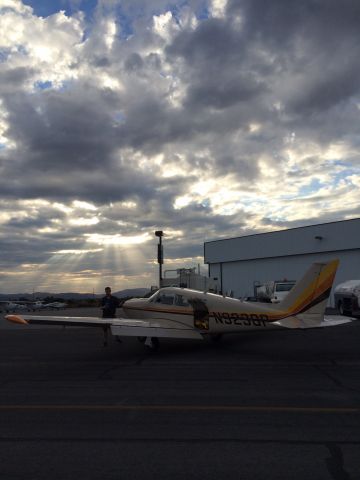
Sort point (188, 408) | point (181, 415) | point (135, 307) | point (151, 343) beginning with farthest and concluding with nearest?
1. point (135, 307)
2. point (151, 343)
3. point (188, 408)
4. point (181, 415)

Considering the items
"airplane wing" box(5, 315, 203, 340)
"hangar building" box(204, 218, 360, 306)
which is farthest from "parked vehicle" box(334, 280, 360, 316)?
"hangar building" box(204, 218, 360, 306)

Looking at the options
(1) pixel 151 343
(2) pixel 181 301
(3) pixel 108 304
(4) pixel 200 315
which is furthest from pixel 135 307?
(4) pixel 200 315

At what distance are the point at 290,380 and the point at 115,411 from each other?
3.96 metres

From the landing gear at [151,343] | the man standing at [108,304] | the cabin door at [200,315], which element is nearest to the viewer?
the landing gear at [151,343]

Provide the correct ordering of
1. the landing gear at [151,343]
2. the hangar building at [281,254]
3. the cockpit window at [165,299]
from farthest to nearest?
the hangar building at [281,254] < the cockpit window at [165,299] < the landing gear at [151,343]

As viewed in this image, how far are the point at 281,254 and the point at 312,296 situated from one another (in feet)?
123

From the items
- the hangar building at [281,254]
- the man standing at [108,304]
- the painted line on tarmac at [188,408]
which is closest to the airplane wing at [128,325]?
the man standing at [108,304]

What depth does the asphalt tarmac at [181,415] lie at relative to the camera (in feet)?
16.7

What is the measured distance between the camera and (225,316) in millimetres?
14109

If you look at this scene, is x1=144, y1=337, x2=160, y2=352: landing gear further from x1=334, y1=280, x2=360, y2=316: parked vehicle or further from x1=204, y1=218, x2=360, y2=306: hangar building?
x1=204, y1=218, x2=360, y2=306: hangar building

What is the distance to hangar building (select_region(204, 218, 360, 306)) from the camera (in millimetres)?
44094

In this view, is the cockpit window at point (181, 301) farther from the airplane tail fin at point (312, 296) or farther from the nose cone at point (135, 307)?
the airplane tail fin at point (312, 296)

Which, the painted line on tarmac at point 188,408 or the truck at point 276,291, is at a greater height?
the truck at point 276,291

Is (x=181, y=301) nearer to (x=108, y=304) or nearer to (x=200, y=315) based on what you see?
(x=200, y=315)
